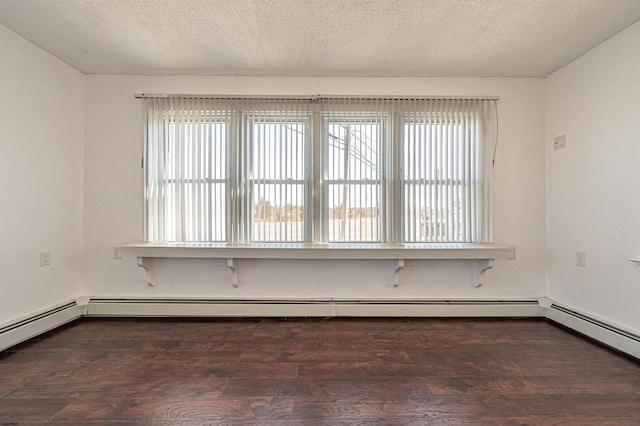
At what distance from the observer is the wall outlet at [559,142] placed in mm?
2904

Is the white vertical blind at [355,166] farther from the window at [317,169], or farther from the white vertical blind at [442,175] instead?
the white vertical blind at [442,175]

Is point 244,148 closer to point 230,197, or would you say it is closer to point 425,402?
point 230,197

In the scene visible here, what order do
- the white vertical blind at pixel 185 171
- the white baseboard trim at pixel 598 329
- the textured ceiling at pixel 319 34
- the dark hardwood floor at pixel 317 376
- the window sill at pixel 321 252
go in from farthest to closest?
the white vertical blind at pixel 185 171
the window sill at pixel 321 252
the white baseboard trim at pixel 598 329
the textured ceiling at pixel 319 34
the dark hardwood floor at pixel 317 376

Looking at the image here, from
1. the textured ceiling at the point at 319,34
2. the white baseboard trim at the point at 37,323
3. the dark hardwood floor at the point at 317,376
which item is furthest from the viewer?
the white baseboard trim at the point at 37,323

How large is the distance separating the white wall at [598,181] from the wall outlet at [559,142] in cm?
4

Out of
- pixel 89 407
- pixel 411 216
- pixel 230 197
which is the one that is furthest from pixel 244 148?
pixel 89 407

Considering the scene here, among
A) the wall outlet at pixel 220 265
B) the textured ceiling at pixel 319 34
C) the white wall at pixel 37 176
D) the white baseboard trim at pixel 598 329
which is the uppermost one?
the textured ceiling at pixel 319 34

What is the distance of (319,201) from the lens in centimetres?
309

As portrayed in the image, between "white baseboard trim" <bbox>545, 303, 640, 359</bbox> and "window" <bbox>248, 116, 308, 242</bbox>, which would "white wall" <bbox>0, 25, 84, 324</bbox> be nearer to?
"window" <bbox>248, 116, 308, 242</bbox>

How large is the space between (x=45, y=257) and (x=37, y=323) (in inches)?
22.6

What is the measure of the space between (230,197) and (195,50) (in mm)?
1366

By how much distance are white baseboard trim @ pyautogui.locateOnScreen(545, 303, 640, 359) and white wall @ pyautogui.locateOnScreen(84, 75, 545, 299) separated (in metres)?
0.29

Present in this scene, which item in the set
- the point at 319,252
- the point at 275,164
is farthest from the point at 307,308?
the point at 275,164

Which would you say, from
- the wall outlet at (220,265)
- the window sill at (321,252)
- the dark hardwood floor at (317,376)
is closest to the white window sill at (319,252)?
the window sill at (321,252)
